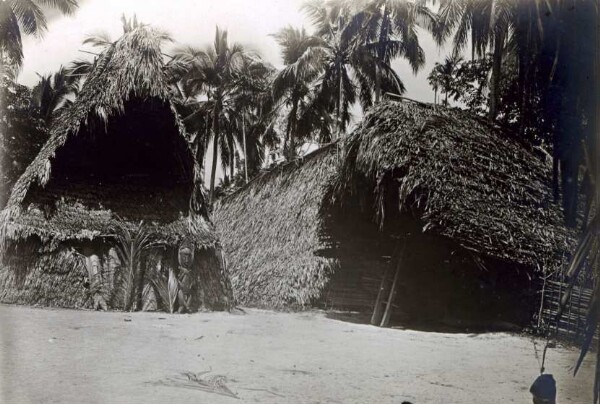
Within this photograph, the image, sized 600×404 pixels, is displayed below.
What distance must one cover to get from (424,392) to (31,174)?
6.89 metres

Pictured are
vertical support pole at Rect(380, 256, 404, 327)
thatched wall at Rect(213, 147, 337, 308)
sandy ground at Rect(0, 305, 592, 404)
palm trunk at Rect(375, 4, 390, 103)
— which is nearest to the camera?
sandy ground at Rect(0, 305, 592, 404)

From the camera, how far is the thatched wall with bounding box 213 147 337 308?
421 inches

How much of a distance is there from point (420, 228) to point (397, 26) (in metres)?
8.32

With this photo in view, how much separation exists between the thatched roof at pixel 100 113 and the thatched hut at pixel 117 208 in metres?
0.02

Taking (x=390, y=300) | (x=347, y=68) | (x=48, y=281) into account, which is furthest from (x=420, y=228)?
(x=347, y=68)

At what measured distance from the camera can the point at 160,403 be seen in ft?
12.9

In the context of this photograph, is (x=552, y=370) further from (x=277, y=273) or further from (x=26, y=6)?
(x=26, y=6)

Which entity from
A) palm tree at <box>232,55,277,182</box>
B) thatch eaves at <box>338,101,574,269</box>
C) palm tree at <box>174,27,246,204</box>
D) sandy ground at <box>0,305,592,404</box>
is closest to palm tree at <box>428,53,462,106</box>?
palm tree at <box>232,55,277,182</box>

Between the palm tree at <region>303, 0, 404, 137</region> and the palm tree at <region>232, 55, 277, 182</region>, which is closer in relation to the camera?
the palm tree at <region>303, 0, 404, 137</region>

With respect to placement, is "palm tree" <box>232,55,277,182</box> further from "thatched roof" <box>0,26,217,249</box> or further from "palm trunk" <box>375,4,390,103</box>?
"thatched roof" <box>0,26,217,249</box>

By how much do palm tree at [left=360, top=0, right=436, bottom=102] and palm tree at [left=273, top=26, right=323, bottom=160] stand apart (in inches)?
57.5

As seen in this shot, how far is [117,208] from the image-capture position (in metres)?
9.75

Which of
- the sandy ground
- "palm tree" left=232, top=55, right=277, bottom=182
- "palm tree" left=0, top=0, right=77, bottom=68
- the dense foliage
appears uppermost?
"palm tree" left=232, top=55, right=277, bottom=182

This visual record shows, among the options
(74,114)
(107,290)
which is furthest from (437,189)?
(74,114)
